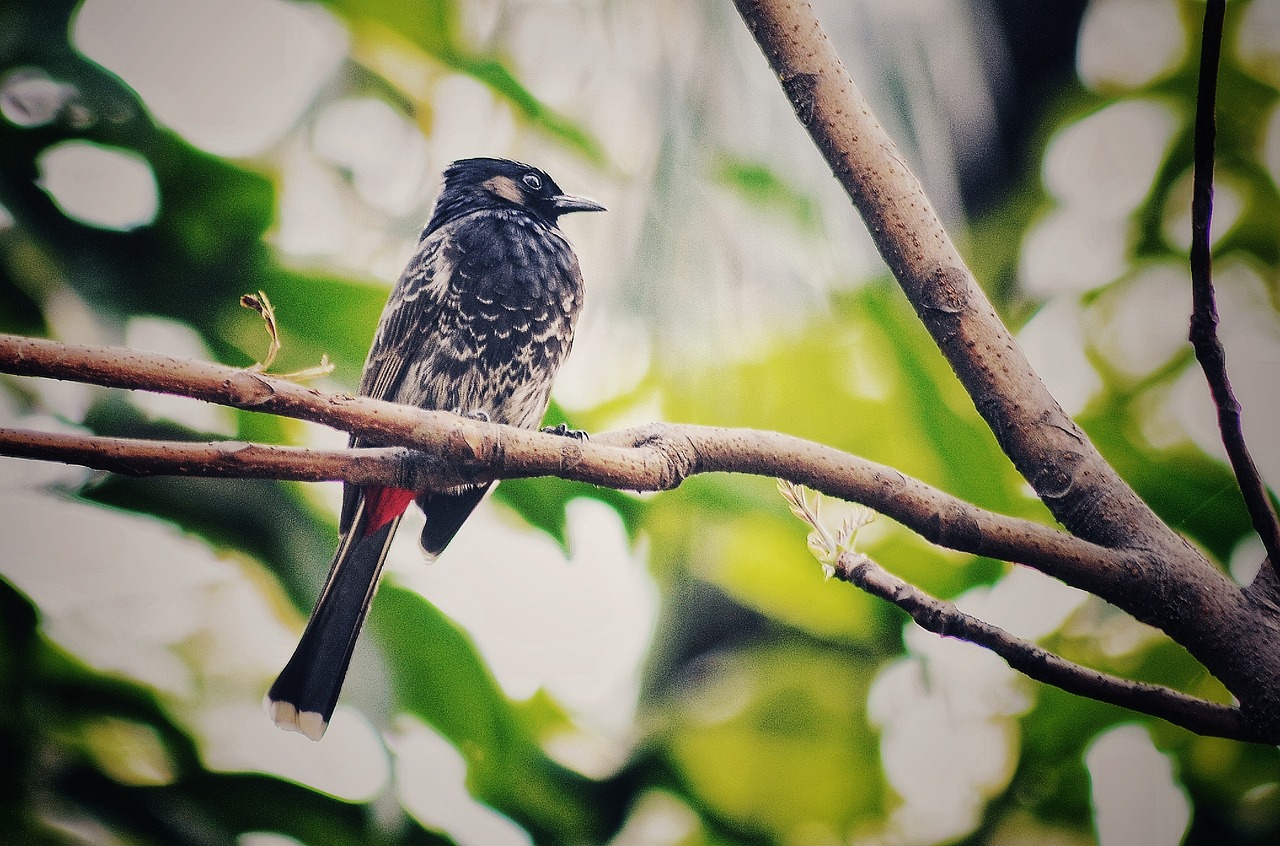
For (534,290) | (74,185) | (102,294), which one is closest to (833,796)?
(534,290)

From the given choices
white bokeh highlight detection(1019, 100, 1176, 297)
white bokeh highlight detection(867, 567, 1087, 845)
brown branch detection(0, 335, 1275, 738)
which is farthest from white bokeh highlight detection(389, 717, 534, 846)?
white bokeh highlight detection(1019, 100, 1176, 297)

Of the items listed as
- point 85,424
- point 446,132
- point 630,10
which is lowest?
point 85,424

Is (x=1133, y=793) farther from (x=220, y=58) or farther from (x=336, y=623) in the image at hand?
(x=220, y=58)

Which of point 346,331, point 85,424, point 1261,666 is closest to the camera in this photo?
point 1261,666

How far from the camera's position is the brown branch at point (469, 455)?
2.52 feet

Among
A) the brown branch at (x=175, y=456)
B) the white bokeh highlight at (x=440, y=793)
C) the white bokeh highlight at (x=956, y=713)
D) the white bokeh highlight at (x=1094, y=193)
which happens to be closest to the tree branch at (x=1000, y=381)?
the white bokeh highlight at (x=956, y=713)

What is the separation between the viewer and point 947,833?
1.16 meters

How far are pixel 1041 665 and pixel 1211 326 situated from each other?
1.28 ft

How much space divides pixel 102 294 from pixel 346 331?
311mm

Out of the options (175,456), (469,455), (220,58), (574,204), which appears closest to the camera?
(175,456)

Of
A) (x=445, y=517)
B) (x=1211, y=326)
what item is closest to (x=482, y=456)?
(x=445, y=517)

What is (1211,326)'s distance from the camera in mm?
833

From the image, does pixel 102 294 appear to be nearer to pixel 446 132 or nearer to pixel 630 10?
pixel 446 132

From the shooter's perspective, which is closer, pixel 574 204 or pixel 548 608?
pixel 548 608
